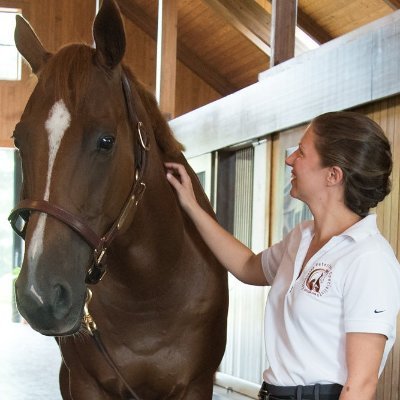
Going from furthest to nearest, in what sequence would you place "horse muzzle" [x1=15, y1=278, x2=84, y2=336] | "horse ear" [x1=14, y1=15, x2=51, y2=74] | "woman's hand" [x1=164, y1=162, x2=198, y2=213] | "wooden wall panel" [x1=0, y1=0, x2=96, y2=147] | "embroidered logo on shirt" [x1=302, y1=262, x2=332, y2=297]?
"wooden wall panel" [x1=0, y1=0, x2=96, y2=147] < "woman's hand" [x1=164, y1=162, x2=198, y2=213] < "horse ear" [x1=14, y1=15, x2=51, y2=74] < "embroidered logo on shirt" [x1=302, y1=262, x2=332, y2=297] < "horse muzzle" [x1=15, y1=278, x2=84, y2=336]

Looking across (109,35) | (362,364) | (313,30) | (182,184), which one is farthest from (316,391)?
(313,30)

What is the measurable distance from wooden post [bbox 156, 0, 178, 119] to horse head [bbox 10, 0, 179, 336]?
441 centimetres

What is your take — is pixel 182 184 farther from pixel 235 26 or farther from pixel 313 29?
pixel 313 29

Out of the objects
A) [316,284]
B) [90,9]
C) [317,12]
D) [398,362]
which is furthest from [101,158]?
[90,9]

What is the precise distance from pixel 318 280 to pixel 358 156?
280 mm

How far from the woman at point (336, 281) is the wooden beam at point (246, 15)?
476cm

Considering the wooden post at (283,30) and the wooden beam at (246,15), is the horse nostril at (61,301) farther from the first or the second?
the wooden beam at (246,15)

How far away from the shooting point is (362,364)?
143cm

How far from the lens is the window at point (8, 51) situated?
1026 cm

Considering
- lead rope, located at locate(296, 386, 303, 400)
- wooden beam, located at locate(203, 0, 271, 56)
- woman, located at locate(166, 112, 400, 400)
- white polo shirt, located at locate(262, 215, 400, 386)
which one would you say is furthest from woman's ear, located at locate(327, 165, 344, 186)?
wooden beam, located at locate(203, 0, 271, 56)

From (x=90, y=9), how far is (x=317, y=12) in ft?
14.7

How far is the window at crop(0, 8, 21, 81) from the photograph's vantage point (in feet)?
33.7

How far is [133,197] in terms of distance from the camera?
1728 mm

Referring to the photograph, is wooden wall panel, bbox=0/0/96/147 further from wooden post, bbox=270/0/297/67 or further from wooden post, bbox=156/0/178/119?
wooden post, bbox=270/0/297/67
